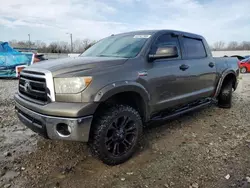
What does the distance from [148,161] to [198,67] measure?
2164 mm

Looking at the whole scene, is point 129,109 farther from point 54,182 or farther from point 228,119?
point 228,119

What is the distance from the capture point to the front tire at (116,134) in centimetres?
269

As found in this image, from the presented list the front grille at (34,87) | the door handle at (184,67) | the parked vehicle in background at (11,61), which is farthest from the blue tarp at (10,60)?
the door handle at (184,67)

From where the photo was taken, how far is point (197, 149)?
345cm

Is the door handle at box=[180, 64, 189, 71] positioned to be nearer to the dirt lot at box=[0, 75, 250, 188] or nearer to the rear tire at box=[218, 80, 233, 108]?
the dirt lot at box=[0, 75, 250, 188]

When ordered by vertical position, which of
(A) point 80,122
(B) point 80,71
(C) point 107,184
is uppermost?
(B) point 80,71

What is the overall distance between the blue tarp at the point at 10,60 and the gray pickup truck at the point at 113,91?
8840mm

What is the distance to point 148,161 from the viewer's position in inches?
121

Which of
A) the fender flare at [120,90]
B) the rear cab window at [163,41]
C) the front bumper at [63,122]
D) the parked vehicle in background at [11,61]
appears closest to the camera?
the front bumper at [63,122]

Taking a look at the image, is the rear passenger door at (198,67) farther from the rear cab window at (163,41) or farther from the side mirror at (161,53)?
the side mirror at (161,53)

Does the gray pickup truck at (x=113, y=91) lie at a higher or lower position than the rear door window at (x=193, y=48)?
lower

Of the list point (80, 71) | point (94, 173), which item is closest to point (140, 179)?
point (94, 173)

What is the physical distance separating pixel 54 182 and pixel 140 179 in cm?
100

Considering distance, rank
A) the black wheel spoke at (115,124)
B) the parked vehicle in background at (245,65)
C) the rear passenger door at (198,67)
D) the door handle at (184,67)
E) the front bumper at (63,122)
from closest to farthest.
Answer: the front bumper at (63,122) → the black wheel spoke at (115,124) → the door handle at (184,67) → the rear passenger door at (198,67) → the parked vehicle in background at (245,65)
